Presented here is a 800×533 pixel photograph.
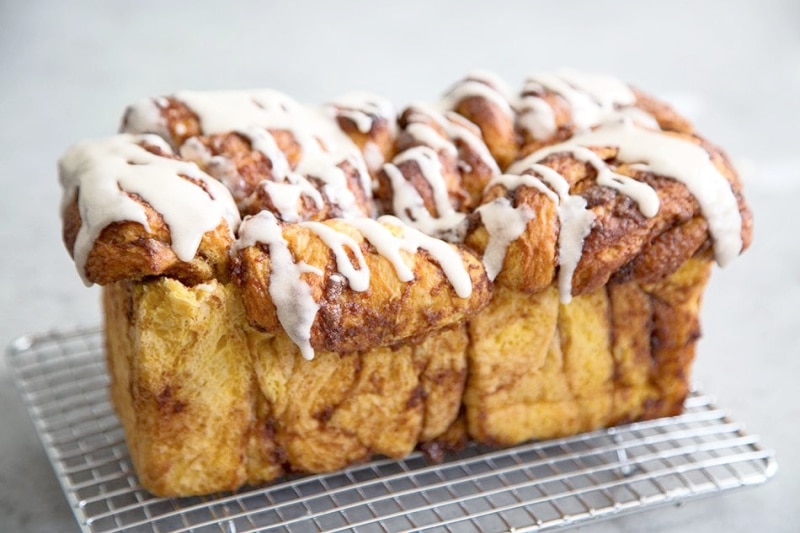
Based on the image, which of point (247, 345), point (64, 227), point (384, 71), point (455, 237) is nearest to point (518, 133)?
point (455, 237)

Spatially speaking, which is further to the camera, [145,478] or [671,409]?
[671,409]

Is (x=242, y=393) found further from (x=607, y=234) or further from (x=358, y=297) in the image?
(x=607, y=234)

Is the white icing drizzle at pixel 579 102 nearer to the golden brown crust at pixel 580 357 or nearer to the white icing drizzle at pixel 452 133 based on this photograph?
the white icing drizzle at pixel 452 133

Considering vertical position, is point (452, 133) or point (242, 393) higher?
point (452, 133)

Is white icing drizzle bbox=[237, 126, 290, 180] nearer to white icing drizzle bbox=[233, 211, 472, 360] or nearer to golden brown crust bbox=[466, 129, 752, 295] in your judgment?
white icing drizzle bbox=[233, 211, 472, 360]

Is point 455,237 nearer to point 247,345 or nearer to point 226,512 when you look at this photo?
point 247,345

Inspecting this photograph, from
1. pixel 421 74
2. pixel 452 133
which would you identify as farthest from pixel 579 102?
pixel 421 74

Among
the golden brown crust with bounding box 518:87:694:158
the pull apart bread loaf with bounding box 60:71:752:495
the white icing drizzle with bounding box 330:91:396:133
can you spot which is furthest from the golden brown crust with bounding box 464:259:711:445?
the white icing drizzle with bounding box 330:91:396:133
